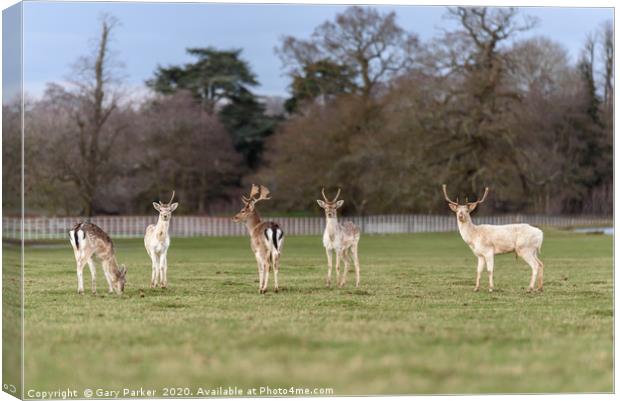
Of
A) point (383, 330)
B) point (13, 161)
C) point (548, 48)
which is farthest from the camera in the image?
point (548, 48)

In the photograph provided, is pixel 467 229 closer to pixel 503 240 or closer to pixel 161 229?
pixel 503 240

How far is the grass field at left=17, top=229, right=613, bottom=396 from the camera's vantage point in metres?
10.7

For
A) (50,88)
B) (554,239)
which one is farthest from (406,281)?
(50,88)

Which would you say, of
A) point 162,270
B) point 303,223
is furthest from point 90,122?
point 162,270

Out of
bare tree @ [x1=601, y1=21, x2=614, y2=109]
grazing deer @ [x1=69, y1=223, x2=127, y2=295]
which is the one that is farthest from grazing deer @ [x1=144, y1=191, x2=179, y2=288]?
bare tree @ [x1=601, y1=21, x2=614, y2=109]

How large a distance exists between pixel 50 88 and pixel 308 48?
50.4ft

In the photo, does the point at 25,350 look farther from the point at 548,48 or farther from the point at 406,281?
the point at 548,48

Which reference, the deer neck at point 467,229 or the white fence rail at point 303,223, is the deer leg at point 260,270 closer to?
the deer neck at point 467,229

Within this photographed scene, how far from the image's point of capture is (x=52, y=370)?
10.8 m

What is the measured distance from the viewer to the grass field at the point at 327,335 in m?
10.7

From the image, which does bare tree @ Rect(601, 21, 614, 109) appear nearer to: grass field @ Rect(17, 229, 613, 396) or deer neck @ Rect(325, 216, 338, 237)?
grass field @ Rect(17, 229, 613, 396)

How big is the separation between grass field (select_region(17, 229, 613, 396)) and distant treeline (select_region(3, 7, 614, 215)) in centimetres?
2633

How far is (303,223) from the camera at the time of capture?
5475 centimetres

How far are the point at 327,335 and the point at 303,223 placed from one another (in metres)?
41.8
